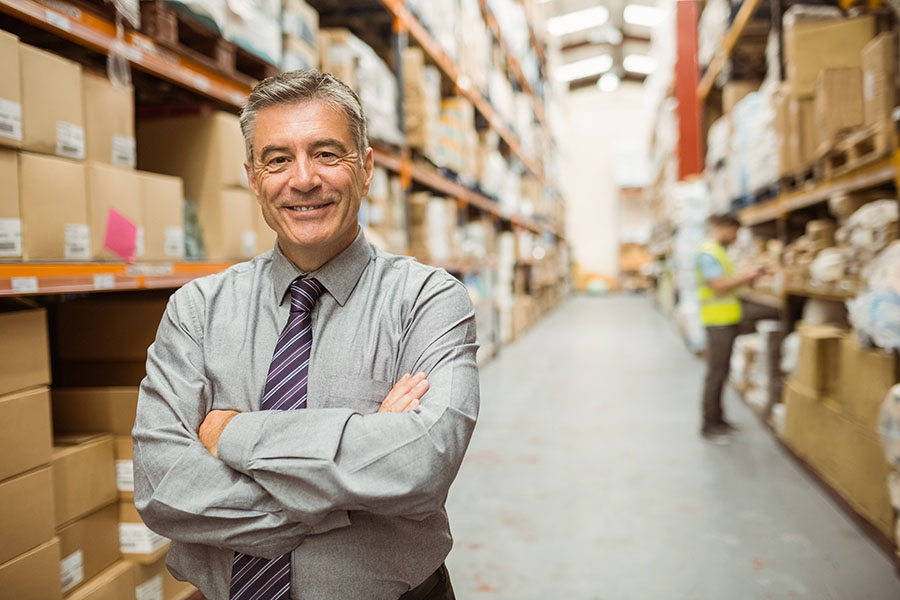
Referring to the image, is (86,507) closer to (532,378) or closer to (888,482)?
(888,482)

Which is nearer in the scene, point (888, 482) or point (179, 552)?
point (179, 552)

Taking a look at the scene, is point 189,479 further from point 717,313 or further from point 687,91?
point 687,91

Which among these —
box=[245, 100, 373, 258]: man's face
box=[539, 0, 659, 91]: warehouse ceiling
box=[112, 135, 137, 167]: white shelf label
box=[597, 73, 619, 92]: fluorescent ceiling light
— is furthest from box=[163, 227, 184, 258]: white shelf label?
Answer: box=[597, 73, 619, 92]: fluorescent ceiling light

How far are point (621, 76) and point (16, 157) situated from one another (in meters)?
24.7

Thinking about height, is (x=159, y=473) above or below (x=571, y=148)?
below

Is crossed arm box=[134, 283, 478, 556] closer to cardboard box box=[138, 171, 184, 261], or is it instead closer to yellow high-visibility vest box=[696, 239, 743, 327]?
cardboard box box=[138, 171, 184, 261]

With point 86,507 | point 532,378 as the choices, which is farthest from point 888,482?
point 532,378

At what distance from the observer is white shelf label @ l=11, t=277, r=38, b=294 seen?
1.68 m

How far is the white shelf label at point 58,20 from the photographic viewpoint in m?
1.78

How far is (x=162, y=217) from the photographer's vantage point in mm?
2322

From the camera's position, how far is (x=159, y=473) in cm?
129

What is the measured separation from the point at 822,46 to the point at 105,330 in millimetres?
4150

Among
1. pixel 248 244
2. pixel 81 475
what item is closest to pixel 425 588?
pixel 81 475

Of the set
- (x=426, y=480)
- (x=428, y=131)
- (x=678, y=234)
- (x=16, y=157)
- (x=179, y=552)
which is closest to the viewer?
(x=426, y=480)
